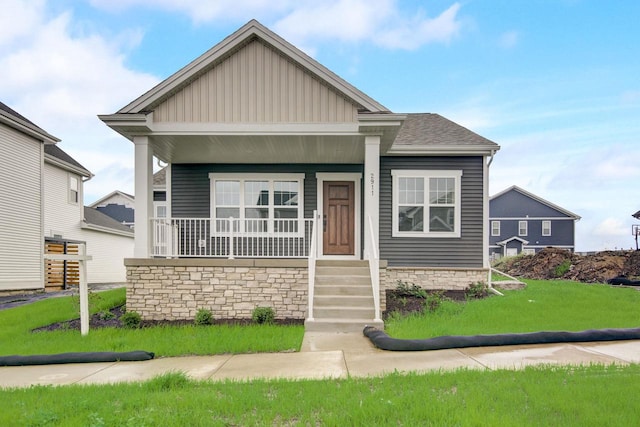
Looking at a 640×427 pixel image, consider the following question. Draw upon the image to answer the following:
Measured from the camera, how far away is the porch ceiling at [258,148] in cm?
922

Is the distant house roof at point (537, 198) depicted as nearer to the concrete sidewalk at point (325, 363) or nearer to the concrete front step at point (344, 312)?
the concrete front step at point (344, 312)

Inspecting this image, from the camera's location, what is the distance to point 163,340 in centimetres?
673

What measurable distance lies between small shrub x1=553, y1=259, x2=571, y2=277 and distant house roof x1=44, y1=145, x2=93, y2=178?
2158 cm

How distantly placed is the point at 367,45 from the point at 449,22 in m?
2.88

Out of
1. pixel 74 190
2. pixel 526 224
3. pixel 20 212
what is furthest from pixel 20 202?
→ pixel 526 224

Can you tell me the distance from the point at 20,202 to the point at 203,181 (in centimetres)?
865

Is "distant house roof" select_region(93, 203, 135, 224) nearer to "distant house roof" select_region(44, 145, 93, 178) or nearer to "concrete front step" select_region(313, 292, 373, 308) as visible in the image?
"distant house roof" select_region(44, 145, 93, 178)

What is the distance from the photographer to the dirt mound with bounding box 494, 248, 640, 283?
17203 millimetres

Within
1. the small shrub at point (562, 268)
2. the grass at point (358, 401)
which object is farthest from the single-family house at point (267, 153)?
the small shrub at point (562, 268)

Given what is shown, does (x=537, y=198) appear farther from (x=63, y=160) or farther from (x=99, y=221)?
(x=63, y=160)

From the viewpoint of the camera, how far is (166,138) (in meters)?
9.19

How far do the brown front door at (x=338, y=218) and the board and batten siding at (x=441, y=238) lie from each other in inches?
31.5

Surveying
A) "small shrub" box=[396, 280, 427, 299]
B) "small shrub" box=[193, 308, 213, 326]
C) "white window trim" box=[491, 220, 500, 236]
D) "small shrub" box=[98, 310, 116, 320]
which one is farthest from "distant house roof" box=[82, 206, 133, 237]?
"white window trim" box=[491, 220, 500, 236]

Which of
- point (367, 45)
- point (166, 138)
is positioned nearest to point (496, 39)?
point (367, 45)
